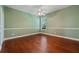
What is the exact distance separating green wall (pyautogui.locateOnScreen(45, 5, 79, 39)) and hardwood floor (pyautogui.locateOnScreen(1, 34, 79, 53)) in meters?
0.13

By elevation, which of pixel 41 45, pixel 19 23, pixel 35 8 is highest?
pixel 35 8

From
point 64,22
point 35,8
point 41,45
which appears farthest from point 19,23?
point 64,22

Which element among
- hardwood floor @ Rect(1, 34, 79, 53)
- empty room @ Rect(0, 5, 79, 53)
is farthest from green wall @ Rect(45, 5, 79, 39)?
hardwood floor @ Rect(1, 34, 79, 53)

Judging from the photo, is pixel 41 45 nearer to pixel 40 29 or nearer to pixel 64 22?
pixel 40 29

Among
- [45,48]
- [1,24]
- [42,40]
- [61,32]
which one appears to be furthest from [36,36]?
[1,24]

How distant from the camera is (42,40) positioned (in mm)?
2367

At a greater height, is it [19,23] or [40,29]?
[19,23]

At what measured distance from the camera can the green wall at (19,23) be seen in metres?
2.32

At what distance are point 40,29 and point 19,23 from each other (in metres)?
0.41

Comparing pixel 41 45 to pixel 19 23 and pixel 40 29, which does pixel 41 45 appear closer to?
pixel 40 29

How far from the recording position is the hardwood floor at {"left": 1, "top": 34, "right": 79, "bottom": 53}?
2334mm

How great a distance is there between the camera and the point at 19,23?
2.37 meters

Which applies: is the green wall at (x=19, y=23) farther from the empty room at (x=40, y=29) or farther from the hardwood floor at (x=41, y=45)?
the hardwood floor at (x=41, y=45)
